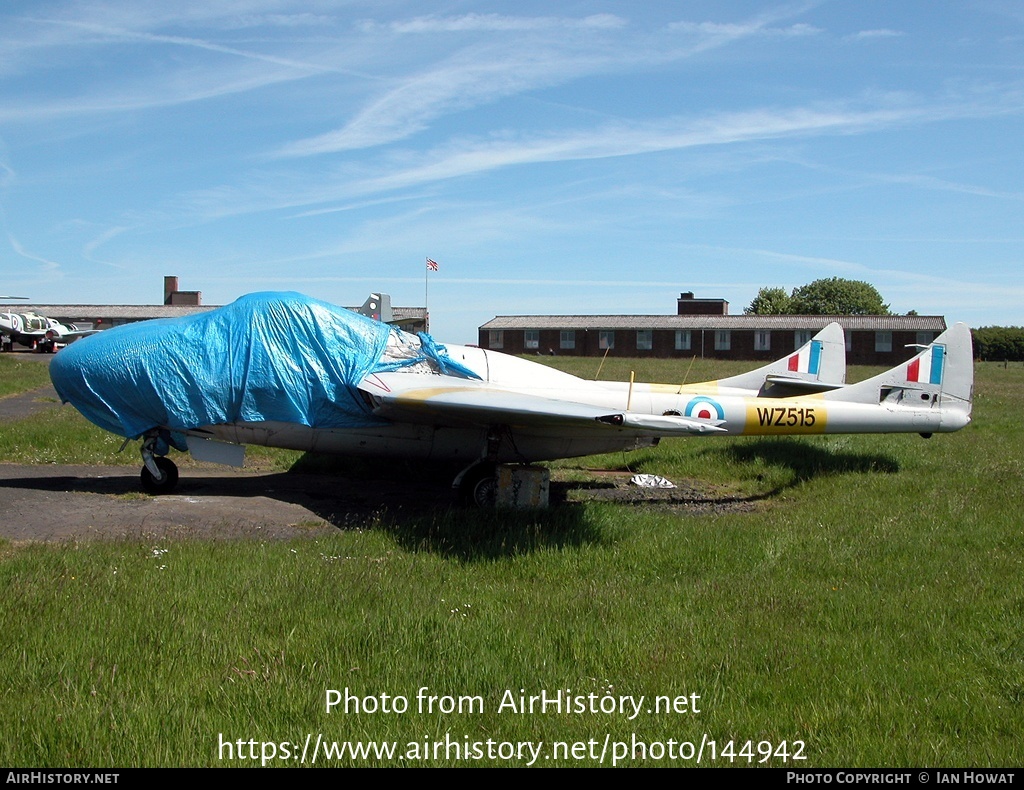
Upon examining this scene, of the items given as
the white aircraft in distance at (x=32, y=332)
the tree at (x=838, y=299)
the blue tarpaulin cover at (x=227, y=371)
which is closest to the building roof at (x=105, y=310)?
the white aircraft in distance at (x=32, y=332)

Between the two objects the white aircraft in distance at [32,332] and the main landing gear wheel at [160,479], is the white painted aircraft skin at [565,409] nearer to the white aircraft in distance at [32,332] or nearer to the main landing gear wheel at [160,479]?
the main landing gear wheel at [160,479]

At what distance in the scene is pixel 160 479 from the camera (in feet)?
34.4

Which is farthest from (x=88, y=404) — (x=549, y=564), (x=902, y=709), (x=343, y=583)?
(x=902, y=709)

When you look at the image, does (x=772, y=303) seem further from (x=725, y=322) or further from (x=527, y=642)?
(x=527, y=642)

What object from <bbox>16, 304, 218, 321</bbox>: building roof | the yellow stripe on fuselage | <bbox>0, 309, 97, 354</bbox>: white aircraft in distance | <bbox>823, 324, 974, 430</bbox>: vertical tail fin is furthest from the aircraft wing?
<bbox>16, 304, 218, 321</bbox>: building roof

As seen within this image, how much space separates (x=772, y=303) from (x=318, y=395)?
10150 centimetres

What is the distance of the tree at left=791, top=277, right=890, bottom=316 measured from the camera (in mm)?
102000

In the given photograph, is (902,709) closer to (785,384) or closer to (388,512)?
(388,512)

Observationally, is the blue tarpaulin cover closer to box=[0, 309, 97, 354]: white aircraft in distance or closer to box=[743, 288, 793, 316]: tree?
box=[0, 309, 97, 354]: white aircraft in distance

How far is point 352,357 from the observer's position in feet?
34.8

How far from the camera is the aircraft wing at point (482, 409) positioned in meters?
8.52

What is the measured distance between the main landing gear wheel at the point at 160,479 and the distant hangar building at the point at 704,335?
151 feet

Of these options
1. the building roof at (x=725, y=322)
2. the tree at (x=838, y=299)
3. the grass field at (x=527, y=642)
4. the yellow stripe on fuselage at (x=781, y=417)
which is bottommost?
the grass field at (x=527, y=642)

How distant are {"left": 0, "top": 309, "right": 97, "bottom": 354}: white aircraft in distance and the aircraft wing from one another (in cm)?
4511
